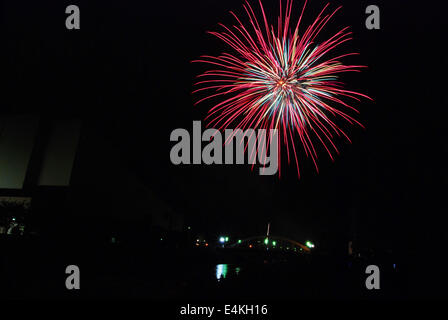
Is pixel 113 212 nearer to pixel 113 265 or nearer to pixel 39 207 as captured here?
pixel 39 207

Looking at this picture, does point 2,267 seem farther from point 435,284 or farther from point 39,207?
point 435,284

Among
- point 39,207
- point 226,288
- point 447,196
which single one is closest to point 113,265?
point 226,288

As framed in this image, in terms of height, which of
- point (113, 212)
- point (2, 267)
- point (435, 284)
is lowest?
point (435, 284)

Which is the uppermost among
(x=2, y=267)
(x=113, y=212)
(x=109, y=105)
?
(x=109, y=105)

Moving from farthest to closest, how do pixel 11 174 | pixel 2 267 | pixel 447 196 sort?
pixel 447 196, pixel 11 174, pixel 2 267
